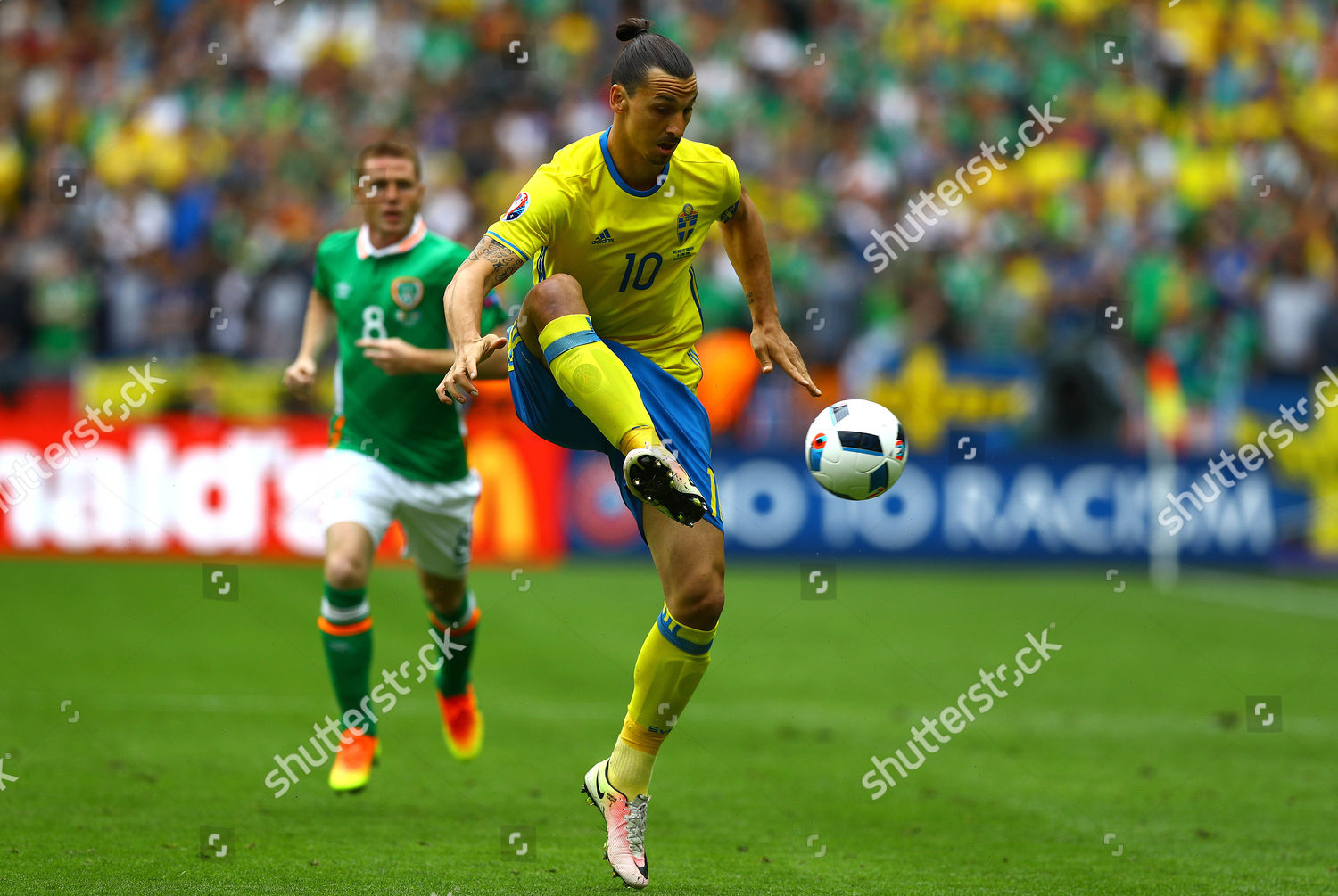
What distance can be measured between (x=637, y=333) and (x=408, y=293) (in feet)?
6.18

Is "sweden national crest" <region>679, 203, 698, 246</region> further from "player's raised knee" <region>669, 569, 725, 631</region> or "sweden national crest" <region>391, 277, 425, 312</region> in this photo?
"sweden national crest" <region>391, 277, 425, 312</region>

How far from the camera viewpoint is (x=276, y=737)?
27.4 feet

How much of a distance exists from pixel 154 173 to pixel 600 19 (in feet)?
20.4

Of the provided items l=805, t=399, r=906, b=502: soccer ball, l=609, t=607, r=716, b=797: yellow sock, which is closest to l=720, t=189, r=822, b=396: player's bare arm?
l=805, t=399, r=906, b=502: soccer ball

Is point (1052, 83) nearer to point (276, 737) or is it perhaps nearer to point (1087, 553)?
point (1087, 553)

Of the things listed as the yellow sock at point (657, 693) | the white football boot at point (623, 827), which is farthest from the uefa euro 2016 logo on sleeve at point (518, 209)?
the white football boot at point (623, 827)

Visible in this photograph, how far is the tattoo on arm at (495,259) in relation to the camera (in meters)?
5.18

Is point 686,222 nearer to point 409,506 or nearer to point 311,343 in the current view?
point 409,506

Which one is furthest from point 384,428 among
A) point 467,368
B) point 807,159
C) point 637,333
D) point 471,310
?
point 807,159

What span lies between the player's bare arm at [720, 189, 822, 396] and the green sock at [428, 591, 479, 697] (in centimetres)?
235

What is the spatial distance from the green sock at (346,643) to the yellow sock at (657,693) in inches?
74.5

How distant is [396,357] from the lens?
23.1 feet

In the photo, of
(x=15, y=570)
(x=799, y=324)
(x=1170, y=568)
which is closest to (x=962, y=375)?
(x=799, y=324)

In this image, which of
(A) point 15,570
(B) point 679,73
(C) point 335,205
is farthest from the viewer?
(C) point 335,205
